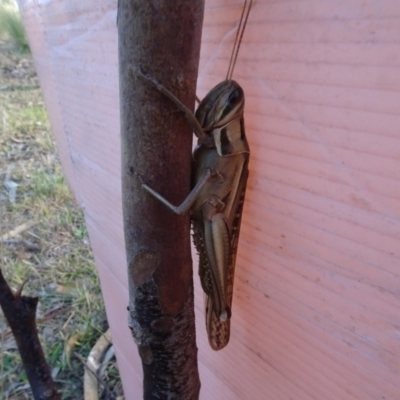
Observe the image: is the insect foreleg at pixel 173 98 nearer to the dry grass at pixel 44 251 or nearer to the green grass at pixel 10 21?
the dry grass at pixel 44 251

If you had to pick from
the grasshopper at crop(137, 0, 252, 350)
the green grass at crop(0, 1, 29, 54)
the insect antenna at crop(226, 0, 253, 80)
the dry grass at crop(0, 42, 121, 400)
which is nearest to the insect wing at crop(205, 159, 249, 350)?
the grasshopper at crop(137, 0, 252, 350)

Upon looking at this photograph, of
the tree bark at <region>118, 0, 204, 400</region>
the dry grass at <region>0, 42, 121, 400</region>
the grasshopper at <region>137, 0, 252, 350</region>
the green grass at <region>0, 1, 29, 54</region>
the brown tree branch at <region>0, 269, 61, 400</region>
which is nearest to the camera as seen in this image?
the tree bark at <region>118, 0, 204, 400</region>

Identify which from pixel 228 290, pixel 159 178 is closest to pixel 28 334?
pixel 228 290

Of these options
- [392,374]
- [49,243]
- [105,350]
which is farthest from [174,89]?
[49,243]

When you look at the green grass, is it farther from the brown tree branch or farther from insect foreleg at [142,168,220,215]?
insect foreleg at [142,168,220,215]

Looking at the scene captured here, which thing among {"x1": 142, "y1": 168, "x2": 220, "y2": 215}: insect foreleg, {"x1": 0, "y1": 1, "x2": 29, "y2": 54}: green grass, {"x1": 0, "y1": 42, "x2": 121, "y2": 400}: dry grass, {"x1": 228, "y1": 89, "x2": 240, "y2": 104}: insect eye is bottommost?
{"x1": 0, "y1": 42, "x2": 121, "y2": 400}: dry grass

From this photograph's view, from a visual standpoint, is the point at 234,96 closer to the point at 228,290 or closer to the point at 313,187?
the point at 313,187

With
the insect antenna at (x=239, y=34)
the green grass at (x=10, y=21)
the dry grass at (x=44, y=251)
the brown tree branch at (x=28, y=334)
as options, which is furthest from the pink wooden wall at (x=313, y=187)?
the green grass at (x=10, y=21)
